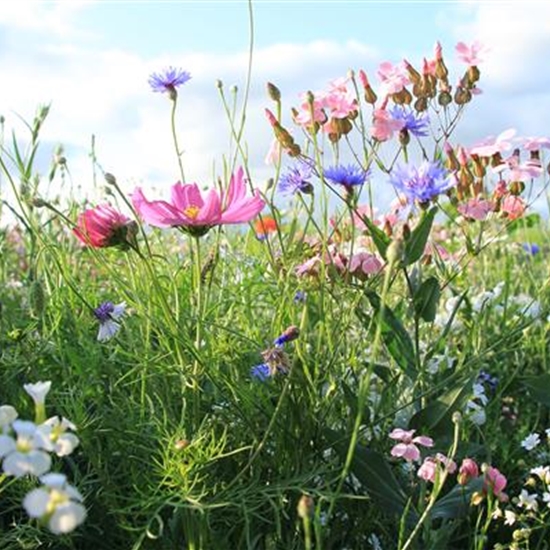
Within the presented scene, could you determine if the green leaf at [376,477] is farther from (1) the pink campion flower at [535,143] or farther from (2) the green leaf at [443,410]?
(1) the pink campion flower at [535,143]

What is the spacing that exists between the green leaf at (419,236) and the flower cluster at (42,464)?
0.69 metres

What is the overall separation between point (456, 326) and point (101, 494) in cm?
125

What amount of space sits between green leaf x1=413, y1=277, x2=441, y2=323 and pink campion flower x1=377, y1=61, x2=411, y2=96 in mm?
323

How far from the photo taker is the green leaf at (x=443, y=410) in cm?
A: 161

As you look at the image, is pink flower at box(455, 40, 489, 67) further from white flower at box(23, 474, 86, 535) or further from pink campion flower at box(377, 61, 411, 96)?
white flower at box(23, 474, 86, 535)

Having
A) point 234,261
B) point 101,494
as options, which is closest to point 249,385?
point 101,494

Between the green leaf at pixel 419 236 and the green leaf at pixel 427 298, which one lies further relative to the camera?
the green leaf at pixel 427 298

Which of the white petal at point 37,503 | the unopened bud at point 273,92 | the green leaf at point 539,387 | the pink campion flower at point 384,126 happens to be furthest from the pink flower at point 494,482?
the white petal at point 37,503

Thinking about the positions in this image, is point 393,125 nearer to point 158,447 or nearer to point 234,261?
point 234,261

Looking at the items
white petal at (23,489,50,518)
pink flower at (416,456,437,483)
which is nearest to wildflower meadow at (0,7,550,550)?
pink flower at (416,456,437,483)

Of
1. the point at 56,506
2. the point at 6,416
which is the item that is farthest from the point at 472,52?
the point at 56,506

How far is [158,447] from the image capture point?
1.46 meters

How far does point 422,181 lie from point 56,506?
2.79ft

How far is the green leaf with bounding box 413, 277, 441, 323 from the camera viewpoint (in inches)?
64.8
